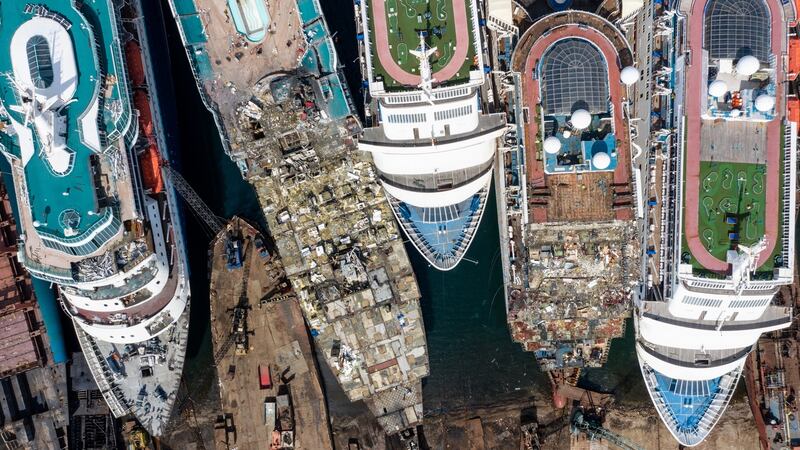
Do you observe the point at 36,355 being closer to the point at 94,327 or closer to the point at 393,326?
the point at 94,327

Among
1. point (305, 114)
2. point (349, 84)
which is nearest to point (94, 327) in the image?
point (305, 114)

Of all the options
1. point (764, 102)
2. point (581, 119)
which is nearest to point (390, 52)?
point (581, 119)

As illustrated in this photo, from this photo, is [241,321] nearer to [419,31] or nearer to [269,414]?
[269,414]

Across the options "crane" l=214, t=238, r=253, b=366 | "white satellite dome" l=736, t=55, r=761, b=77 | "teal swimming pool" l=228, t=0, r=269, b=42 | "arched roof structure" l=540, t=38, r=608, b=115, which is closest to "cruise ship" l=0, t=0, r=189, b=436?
"crane" l=214, t=238, r=253, b=366

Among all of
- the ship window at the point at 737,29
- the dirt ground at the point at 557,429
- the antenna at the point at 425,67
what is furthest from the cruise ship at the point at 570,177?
→ the dirt ground at the point at 557,429

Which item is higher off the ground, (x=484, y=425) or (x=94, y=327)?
(x=94, y=327)

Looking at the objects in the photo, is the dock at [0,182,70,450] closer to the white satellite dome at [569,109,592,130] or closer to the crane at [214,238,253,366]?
the crane at [214,238,253,366]

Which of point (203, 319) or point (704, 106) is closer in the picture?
point (704, 106)
